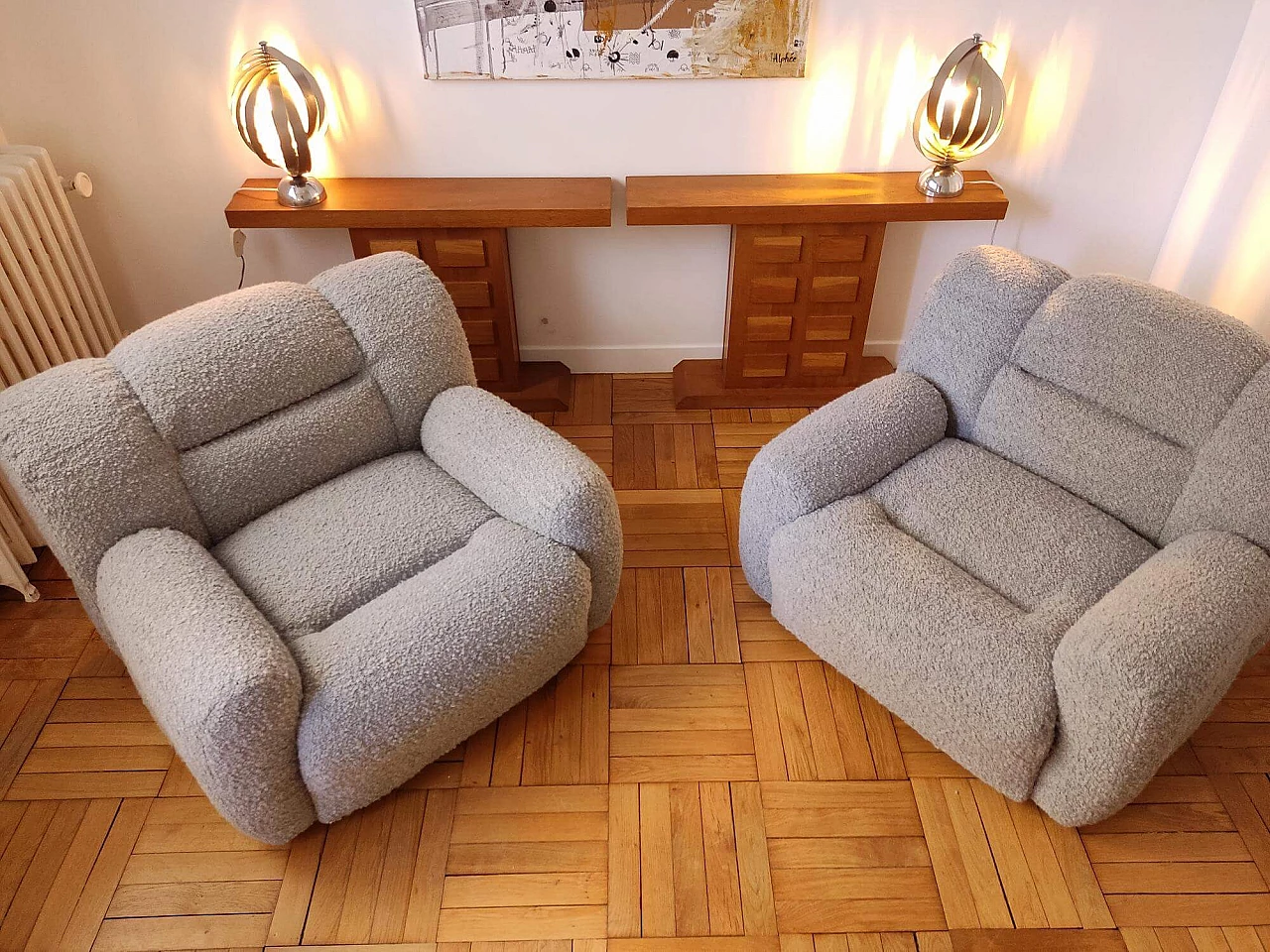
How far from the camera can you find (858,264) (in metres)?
2.40

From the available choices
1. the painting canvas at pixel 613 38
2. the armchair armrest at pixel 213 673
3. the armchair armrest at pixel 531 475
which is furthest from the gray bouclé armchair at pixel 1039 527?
the armchair armrest at pixel 213 673

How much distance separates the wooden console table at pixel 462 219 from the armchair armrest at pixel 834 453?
782mm

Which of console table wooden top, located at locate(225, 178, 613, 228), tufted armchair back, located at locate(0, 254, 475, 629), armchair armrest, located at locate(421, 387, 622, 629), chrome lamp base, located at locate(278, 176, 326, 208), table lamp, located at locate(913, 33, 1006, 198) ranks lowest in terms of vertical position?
armchair armrest, located at locate(421, 387, 622, 629)

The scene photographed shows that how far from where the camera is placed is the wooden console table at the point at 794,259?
7.41ft

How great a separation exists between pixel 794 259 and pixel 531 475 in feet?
3.49

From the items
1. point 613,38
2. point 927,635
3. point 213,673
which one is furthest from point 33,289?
point 927,635

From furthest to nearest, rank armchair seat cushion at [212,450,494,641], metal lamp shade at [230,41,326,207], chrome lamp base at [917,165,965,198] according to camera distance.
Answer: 1. chrome lamp base at [917,165,965,198]
2. metal lamp shade at [230,41,326,207]
3. armchair seat cushion at [212,450,494,641]

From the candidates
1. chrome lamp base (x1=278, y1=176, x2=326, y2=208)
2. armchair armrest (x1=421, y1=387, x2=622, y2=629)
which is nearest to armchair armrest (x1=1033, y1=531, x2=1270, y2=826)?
armchair armrest (x1=421, y1=387, x2=622, y2=629)

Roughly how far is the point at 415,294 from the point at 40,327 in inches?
33.8

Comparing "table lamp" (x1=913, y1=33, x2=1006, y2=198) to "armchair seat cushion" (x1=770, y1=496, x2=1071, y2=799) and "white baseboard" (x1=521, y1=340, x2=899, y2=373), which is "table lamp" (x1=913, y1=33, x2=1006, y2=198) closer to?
"white baseboard" (x1=521, y1=340, x2=899, y2=373)

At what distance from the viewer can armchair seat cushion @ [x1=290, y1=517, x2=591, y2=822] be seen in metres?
1.46

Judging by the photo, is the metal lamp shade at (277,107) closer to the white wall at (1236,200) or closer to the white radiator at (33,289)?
the white radiator at (33,289)

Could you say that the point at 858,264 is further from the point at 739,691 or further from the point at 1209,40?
the point at 739,691

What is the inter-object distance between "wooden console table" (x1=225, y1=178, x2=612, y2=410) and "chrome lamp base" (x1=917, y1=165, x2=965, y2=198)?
2.64 feet
